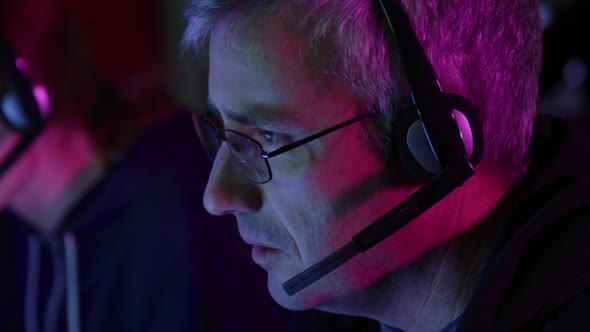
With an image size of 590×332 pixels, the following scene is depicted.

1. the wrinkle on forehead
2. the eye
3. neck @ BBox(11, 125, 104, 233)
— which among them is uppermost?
the wrinkle on forehead

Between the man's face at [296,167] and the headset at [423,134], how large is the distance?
6 centimetres

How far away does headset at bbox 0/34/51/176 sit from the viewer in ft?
5.04

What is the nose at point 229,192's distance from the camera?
1.08m

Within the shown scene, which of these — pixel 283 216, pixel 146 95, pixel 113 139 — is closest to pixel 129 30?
pixel 146 95

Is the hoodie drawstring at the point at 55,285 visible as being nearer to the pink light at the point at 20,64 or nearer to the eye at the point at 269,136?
the pink light at the point at 20,64

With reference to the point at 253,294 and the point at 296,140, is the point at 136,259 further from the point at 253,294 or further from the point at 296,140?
the point at 296,140

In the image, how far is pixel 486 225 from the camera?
109cm

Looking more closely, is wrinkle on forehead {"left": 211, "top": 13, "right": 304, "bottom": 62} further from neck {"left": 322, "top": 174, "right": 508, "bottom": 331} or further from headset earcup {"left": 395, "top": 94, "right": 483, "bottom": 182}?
neck {"left": 322, "top": 174, "right": 508, "bottom": 331}

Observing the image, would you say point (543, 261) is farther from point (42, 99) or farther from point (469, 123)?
point (42, 99)

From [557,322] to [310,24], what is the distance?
52cm

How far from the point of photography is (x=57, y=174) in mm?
1833

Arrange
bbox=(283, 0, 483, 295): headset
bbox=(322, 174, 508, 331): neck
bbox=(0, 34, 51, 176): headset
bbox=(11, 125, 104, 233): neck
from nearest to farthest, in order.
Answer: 1. bbox=(283, 0, 483, 295): headset
2. bbox=(322, 174, 508, 331): neck
3. bbox=(0, 34, 51, 176): headset
4. bbox=(11, 125, 104, 233): neck

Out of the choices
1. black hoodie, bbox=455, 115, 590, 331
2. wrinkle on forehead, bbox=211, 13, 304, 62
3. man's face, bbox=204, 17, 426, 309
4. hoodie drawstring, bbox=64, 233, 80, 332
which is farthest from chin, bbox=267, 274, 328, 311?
A: hoodie drawstring, bbox=64, 233, 80, 332

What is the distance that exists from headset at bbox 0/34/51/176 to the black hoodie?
3.43 ft
